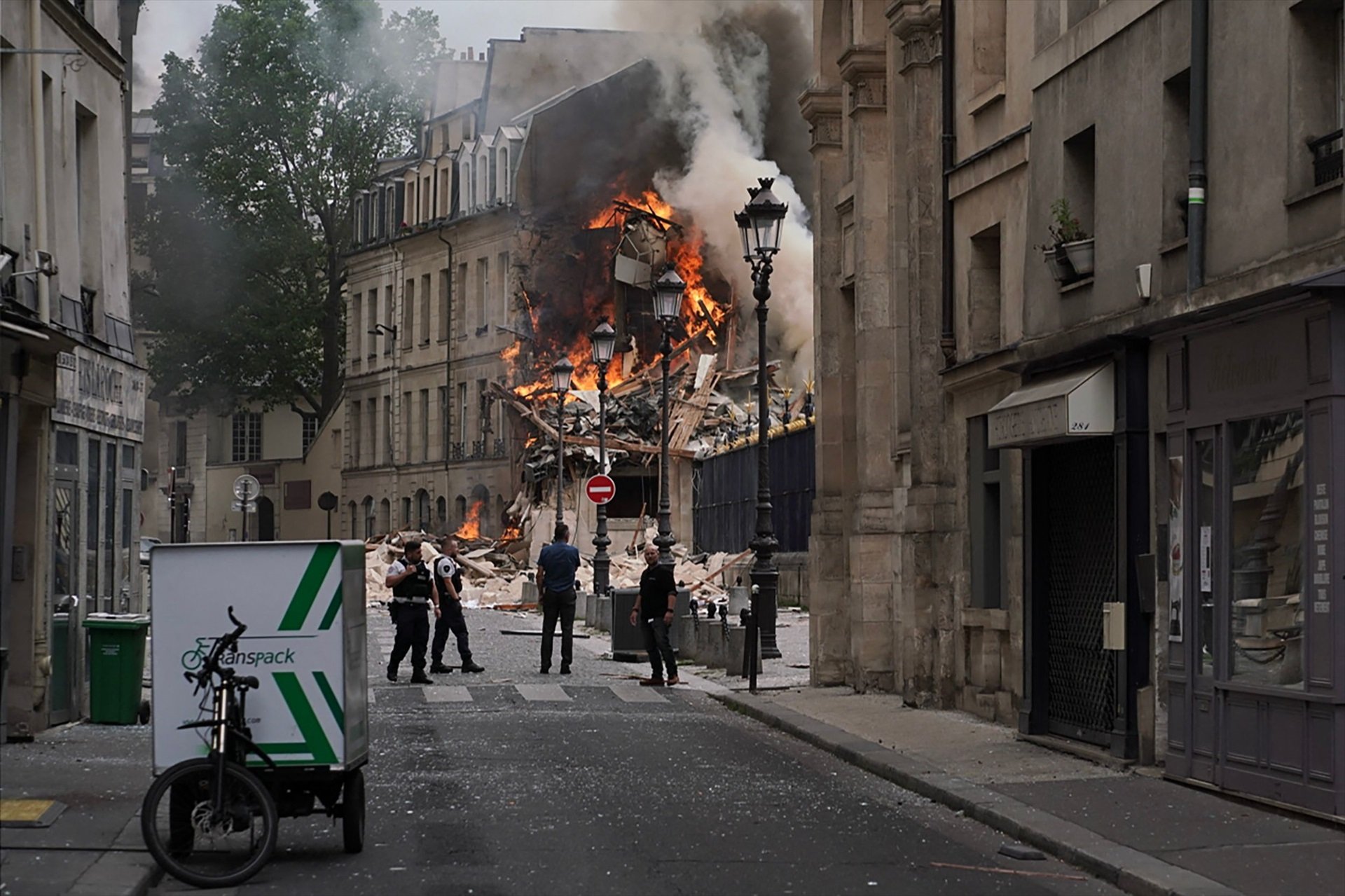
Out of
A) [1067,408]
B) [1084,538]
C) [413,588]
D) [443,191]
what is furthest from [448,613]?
[443,191]

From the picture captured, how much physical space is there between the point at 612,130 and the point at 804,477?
3400 centimetres

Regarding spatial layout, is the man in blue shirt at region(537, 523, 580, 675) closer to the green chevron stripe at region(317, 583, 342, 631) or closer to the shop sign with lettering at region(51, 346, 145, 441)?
the shop sign with lettering at region(51, 346, 145, 441)

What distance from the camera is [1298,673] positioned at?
12781 mm

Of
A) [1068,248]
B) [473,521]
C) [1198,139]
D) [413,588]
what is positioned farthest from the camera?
[473,521]

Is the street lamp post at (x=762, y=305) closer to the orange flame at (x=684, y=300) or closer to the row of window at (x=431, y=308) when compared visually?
the orange flame at (x=684, y=300)

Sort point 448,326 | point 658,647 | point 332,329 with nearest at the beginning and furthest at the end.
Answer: point 658,647 → point 332,329 → point 448,326

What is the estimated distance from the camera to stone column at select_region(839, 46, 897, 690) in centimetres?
2297

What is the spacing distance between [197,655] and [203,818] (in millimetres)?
1022

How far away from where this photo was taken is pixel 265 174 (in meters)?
72.8

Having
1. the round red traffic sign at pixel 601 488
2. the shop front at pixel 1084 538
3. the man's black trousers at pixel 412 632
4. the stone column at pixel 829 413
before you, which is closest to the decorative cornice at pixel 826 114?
the stone column at pixel 829 413

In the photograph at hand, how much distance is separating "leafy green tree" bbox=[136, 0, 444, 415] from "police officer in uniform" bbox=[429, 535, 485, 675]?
48.1 m

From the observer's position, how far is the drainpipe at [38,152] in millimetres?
18031

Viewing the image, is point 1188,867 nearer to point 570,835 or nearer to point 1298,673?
point 1298,673

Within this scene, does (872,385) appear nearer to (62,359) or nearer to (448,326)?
(62,359)
